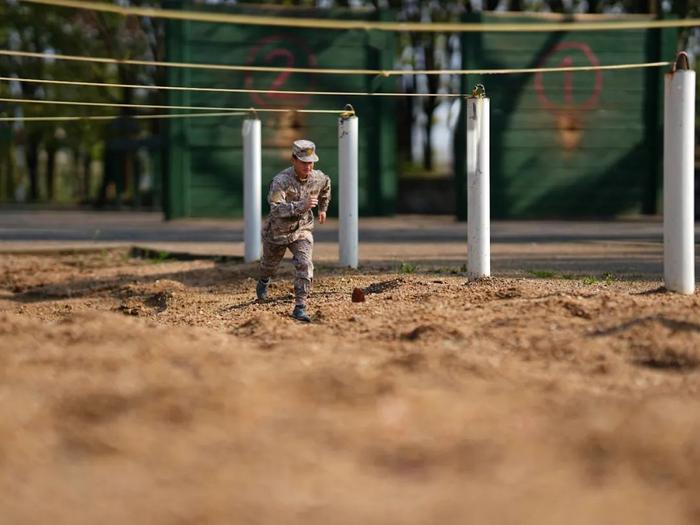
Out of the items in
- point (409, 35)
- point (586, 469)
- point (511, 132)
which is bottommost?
point (586, 469)

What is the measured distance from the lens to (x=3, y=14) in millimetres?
36812

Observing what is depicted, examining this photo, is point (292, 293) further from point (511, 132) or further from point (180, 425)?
point (511, 132)

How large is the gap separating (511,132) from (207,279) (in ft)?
40.7

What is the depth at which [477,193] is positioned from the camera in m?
10.8

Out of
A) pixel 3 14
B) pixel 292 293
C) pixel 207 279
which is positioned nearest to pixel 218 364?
pixel 292 293

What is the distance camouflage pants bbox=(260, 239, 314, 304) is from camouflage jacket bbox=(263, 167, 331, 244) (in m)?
0.07

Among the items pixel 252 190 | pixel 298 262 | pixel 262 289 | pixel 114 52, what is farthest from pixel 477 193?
pixel 114 52

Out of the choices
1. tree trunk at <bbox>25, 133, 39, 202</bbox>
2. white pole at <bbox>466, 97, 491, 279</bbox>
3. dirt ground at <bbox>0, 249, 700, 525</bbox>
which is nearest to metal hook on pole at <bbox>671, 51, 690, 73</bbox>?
dirt ground at <bbox>0, 249, 700, 525</bbox>

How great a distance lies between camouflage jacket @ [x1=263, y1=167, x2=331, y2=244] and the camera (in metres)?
10.1

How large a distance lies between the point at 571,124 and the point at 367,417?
65.0 feet

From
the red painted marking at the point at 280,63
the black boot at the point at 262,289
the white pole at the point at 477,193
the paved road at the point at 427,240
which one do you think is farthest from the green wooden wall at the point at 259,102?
the black boot at the point at 262,289

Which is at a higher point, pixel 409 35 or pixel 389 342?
pixel 409 35

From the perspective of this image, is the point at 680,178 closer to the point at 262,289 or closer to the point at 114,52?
the point at 262,289

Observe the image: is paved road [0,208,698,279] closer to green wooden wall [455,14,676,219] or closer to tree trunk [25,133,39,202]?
green wooden wall [455,14,676,219]
